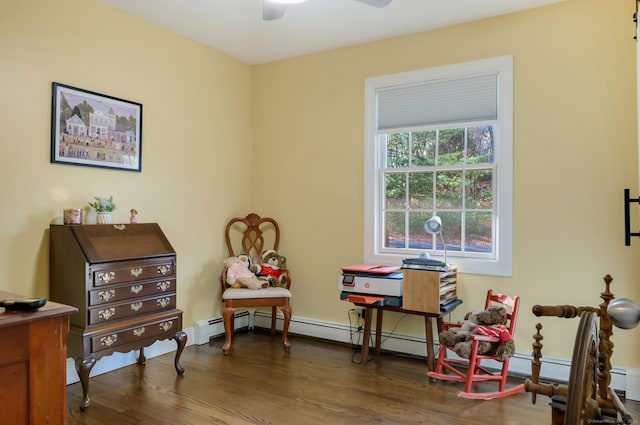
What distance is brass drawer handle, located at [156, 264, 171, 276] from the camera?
309 centimetres

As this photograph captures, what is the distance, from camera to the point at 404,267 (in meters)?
3.25

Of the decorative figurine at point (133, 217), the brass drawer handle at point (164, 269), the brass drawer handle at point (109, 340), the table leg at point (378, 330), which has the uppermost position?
the decorative figurine at point (133, 217)

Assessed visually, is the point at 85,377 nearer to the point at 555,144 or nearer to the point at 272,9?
the point at 272,9

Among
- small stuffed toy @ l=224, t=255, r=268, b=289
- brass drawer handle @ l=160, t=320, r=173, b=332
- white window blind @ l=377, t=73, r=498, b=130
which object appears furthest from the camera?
small stuffed toy @ l=224, t=255, r=268, b=289

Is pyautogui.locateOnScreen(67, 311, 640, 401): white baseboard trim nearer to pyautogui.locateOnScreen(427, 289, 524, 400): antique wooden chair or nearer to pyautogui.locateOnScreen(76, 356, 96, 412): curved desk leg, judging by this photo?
pyautogui.locateOnScreen(427, 289, 524, 400): antique wooden chair

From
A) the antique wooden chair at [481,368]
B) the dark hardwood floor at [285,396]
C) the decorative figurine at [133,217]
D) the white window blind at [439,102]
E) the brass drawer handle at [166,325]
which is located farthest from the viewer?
the white window blind at [439,102]

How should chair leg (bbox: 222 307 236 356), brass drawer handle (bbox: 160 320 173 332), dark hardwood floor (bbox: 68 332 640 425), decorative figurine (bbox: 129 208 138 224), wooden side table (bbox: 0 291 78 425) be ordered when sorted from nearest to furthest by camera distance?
wooden side table (bbox: 0 291 78 425) < dark hardwood floor (bbox: 68 332 640 425) < brass drawer handle (bbox: 160 320 173 332) < decorative figurine (bbox: 129 208 138 224) < chair leg (bbox: 222 307 236 356)

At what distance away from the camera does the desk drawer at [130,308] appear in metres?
2.70

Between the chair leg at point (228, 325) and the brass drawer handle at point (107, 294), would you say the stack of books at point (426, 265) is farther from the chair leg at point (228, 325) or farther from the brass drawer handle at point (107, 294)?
the brass drawer handle at point (107, 294)

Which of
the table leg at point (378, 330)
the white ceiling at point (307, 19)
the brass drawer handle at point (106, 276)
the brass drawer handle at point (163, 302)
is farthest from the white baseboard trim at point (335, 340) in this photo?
the white ceiling at point (307, 19)

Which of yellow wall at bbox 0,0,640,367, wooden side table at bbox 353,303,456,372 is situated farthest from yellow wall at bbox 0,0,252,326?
wooden side table at bbox 353,303,456,372

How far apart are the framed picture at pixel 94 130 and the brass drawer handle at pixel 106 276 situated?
0.83 meters

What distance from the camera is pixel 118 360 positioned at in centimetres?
325

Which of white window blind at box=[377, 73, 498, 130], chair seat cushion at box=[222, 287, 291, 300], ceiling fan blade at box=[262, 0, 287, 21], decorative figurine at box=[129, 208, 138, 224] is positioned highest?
ceiling fan blade at box=[262, 0, 287, 21]
